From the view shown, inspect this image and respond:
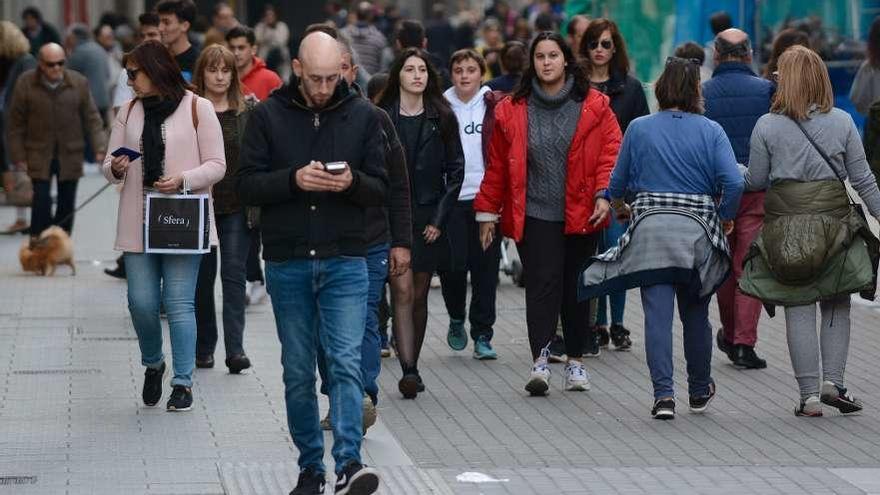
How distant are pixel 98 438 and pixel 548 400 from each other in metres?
2.28

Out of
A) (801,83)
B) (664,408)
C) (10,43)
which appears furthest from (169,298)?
(10,43)

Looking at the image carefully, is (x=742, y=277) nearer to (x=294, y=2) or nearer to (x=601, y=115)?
(x=601, y=115)

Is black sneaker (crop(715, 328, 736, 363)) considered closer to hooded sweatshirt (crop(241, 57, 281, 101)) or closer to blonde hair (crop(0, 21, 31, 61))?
hooded sweatshirt (crop(241, 57, 281, 101))

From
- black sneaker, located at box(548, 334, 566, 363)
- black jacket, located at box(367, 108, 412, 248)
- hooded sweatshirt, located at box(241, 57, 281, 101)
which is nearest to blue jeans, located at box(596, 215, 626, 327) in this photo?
black sneaker, located at box(548, 334, 566, 363)

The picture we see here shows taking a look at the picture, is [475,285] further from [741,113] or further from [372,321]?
[372,321]

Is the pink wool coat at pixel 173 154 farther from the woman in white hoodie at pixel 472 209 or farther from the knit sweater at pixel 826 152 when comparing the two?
the knit sweater at pixel 826 152

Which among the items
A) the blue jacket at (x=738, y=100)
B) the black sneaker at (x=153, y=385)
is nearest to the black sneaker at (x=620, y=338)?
the blue jacket at (x=738, y=100)

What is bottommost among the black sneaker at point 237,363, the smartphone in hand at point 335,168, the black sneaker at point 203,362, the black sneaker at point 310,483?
the black sneaker at point 203,362

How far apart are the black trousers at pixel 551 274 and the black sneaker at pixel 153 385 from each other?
181 cm

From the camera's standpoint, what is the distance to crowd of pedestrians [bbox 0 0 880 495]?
6992 millimetres

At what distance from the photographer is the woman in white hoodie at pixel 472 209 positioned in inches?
434

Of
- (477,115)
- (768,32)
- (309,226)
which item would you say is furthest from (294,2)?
(309,226)

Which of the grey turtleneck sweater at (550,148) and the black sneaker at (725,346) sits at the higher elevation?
the grey turtleneck sweater at (550,148)

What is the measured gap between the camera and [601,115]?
966 cm
